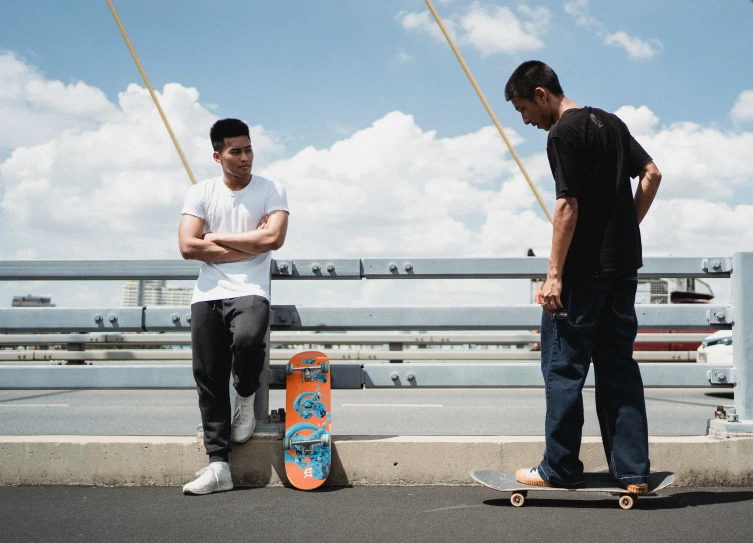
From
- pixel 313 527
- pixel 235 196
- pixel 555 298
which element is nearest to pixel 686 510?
pixel 555 298

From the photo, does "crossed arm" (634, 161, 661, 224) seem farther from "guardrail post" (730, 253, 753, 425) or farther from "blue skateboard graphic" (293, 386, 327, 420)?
"blue skateboard graphic" (293, 386, 327, 420)

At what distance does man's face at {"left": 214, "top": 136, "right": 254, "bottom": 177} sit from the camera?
155 inches

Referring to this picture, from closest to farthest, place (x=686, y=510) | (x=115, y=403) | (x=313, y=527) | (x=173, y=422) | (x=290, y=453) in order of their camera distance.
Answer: (x=313, y=527)
(x=686, y=510)
(x=290, y=453)
(x=173, y=422)
(x=115, y=403)

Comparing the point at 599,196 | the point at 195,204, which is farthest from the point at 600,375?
the point at 195,204

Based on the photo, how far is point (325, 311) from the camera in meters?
4.02

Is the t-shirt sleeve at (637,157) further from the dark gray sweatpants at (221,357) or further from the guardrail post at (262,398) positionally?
the guardrail post at (262,398)

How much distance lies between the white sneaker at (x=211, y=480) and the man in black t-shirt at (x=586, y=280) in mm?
1429

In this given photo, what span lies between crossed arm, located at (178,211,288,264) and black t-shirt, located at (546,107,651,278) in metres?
1.42

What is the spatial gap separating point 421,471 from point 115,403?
7272 mm

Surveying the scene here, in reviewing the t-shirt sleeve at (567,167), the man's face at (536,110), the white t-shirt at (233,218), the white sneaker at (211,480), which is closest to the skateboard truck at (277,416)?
the white sneaker at (211,480)

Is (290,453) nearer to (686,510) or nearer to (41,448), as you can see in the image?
(41,448)

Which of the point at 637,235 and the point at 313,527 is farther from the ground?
the point at 637,235

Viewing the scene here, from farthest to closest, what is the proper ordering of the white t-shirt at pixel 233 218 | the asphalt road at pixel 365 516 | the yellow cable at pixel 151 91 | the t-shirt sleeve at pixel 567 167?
the yellow cable at pixel 151 91 → the white t-shirt at pixel 233 218 → the t-shirt sleeve at pixel 567 167 → the asphalt road at pixel 365 516

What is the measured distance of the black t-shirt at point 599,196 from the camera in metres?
3.27
